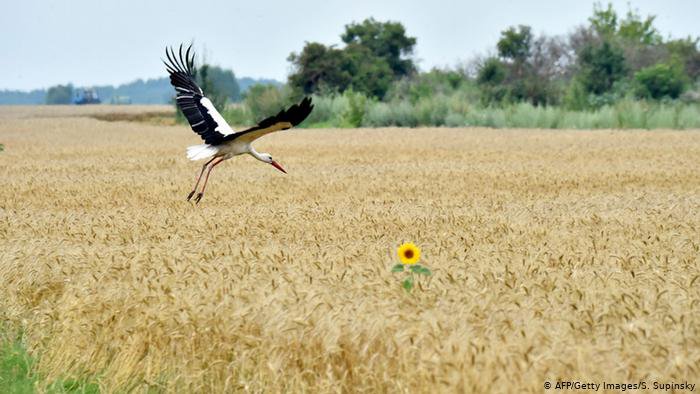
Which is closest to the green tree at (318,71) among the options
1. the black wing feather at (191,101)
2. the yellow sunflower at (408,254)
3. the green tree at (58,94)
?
the black wing feather at (191,101)

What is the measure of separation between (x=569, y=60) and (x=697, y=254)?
7400 cm

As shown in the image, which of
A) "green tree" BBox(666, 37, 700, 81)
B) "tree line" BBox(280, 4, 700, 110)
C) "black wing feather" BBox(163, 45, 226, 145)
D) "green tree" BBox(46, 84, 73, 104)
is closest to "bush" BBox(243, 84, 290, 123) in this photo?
"tree line" BBox(280, 4, 700, 110)

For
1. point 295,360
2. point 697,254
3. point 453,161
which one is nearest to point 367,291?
point 295,360

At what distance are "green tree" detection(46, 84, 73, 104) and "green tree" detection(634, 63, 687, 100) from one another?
127278 mm

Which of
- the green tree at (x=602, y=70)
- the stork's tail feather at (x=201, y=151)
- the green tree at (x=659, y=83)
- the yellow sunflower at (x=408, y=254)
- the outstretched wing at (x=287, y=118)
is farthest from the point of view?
the green tree at (x=602, y=70)

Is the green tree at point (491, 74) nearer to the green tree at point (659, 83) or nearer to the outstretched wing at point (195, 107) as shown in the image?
the green tree at point (659, 83)

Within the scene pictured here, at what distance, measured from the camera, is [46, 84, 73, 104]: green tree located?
165 meters

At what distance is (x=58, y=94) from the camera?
164750 mm

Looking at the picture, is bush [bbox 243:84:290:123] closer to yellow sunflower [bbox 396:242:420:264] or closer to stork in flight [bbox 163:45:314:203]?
stork in flight [bbox 163:45:314:203]

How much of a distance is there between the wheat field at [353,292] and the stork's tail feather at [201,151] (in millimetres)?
574

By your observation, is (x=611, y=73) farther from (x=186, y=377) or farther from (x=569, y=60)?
(x=186, y=377)

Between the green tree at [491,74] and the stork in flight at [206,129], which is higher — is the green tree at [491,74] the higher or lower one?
the lower one

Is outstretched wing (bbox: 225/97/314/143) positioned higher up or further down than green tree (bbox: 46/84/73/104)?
higher up

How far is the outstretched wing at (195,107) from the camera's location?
44.5 ft
